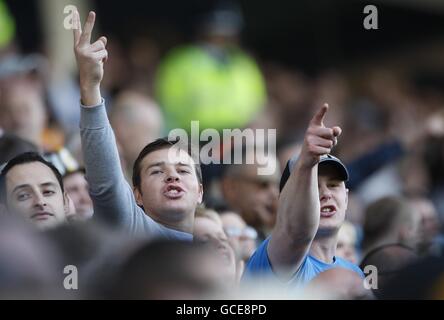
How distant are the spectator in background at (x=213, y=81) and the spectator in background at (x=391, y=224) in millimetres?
2670

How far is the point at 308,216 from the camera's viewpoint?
343 centimetres

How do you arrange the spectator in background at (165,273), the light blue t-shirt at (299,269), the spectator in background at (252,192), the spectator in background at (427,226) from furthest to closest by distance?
the spectator in background at (427,226) → the spectator in background at (252,192) → the light blue t-shirt at (299,269) → the spectator in background at (165,273)

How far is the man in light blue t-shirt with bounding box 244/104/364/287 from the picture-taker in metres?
3.40

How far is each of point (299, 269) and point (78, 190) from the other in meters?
1.15

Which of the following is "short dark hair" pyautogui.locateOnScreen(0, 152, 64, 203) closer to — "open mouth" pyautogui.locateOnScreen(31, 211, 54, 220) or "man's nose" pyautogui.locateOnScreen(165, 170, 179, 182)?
"open mouth" pyautogui.locateOnScreen(31, 211, 54, 220)

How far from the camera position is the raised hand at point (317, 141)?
3373mm

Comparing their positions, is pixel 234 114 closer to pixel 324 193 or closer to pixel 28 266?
pixel 324 193

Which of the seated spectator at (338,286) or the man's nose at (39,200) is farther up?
the man's nose at (39,200)

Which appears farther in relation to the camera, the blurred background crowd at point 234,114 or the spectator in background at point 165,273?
the blurred background crowd at point 234,114

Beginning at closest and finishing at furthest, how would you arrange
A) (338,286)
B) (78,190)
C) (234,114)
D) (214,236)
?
(338,286), (214,236), (78,190), (234,114)

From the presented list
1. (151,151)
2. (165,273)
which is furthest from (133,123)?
(165,273)

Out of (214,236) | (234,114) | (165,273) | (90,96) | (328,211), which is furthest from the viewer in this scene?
(234,114)

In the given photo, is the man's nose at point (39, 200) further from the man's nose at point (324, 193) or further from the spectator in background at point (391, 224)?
the spectator in background at point (391, 224)

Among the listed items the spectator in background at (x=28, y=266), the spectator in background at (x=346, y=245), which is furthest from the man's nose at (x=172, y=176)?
the spectator in background at (x=346, y=245)
